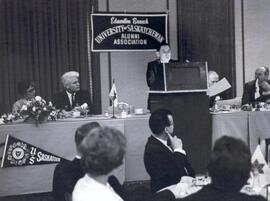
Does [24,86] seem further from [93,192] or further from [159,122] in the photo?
[93,192]

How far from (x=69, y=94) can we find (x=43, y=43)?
5.34ft

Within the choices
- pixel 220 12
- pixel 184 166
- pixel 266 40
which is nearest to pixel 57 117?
pixel 184 166

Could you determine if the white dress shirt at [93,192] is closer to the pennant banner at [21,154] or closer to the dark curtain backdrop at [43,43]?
the pennant banner at [21,154]

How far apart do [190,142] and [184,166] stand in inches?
69.9

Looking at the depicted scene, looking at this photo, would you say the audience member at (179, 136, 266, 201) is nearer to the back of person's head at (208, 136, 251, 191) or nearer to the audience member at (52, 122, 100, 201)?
the back of person's head at (208, 136, 251, 191)

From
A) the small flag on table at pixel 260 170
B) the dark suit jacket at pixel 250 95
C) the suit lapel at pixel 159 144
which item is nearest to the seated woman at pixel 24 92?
the suit lapel at pixel 159 144

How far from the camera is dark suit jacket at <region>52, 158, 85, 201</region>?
2.59 meters

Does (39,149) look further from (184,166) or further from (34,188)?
(184,166)

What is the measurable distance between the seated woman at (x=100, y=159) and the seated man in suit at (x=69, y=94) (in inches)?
143

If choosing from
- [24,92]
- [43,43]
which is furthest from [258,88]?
[43,43]

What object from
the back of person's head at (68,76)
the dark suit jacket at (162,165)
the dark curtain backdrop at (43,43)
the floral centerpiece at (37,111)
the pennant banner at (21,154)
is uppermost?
the dark curtain backdrop at (43,43)

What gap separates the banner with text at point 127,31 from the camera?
6579mm

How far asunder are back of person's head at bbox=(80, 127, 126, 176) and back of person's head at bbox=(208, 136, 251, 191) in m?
0.38

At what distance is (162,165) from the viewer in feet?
10.2
